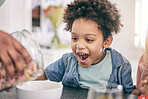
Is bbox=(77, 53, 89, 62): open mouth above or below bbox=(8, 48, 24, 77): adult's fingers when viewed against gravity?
below

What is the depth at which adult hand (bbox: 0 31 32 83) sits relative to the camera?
0.49 meters

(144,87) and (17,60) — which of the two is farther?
(144,87)

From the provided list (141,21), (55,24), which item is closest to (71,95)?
(141,21)

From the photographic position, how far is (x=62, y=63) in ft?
4.37

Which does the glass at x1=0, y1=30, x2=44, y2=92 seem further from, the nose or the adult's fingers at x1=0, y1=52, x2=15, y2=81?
the nose

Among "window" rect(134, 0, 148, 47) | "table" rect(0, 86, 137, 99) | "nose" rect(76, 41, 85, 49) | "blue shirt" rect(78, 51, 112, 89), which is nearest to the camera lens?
"table" rect(0, 86, 137, 99)

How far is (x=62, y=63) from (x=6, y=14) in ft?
7.61

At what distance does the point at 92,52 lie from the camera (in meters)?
1.12

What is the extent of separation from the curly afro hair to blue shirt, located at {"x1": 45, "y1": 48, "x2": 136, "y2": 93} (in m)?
0.15

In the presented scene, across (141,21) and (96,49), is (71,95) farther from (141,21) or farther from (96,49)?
(141,21)

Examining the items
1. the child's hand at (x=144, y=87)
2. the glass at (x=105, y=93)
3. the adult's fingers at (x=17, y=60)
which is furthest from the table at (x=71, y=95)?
the adult's fingers at (x=17, y=60)

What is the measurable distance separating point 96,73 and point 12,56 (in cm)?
81

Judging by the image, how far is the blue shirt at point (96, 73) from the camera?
1227 millimetres

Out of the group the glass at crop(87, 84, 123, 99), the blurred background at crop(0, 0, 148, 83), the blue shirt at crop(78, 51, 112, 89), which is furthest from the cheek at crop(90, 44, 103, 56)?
the blurred background at crop(0, 0, 148, 83)
